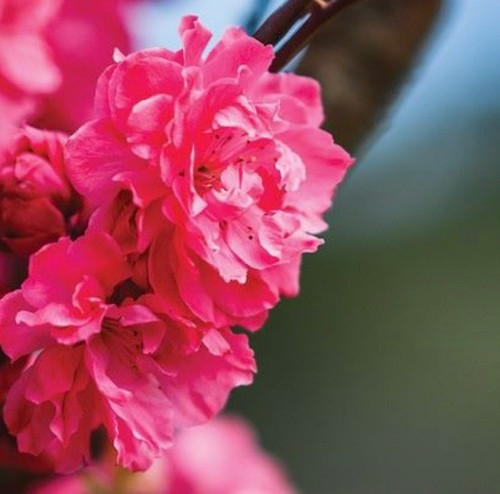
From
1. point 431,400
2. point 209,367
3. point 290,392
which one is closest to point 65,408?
point 209,367

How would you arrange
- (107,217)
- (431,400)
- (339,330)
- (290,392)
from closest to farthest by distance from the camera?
(107,217) < (290,392) < (339,330) < (431,400)

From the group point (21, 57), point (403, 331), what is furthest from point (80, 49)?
point (403, 331)

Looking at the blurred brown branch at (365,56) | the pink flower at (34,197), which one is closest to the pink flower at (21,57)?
the pink flower at (34,197)

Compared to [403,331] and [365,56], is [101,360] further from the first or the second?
Result: [403,331]

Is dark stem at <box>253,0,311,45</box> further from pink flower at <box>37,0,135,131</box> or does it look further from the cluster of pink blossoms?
pink flower at <box>37,0,135,131</box>

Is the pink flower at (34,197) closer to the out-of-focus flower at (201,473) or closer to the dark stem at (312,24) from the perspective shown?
the dark stem at (312,24)

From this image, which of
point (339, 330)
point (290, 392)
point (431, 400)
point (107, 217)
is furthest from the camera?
point (431, 400)

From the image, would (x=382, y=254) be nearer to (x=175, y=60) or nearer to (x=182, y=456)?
(x=182, y=456)
